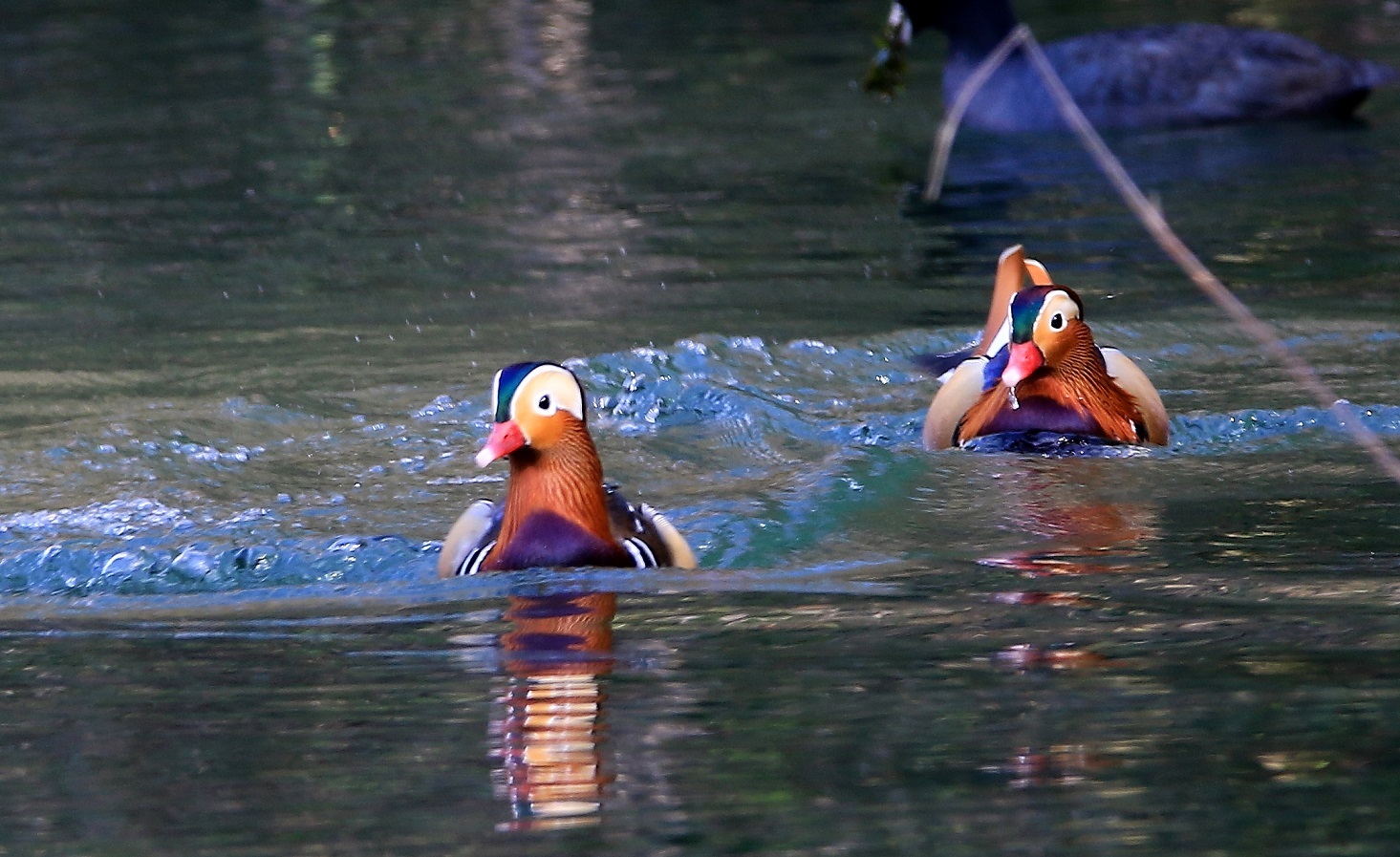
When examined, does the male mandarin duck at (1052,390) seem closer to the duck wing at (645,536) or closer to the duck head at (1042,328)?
the duck head at (1042,328)

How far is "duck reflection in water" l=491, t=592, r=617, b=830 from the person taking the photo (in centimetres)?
417

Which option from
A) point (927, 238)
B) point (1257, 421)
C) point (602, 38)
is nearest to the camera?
point (1257, 421)

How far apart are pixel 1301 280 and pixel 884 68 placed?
4042mm

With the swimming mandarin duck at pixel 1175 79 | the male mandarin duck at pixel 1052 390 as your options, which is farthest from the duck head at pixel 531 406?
the swimming mandarin duck at pixel 1175 79

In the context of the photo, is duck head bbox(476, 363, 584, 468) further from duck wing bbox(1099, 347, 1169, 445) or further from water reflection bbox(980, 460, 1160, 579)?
duck wing bbox(1099, 347, 1169, 445)

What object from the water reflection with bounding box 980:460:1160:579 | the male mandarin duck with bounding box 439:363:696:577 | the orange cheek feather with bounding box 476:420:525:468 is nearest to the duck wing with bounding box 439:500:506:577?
the male mandarin duck with bounding box 439:363:696:577

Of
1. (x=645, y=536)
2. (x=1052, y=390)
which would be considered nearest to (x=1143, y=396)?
(x=1052, y=390)

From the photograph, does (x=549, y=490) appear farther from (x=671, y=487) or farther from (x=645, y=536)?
(x=671, y=487)

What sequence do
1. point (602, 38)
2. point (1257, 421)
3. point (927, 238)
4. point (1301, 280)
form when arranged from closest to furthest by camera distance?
point (1257, 421)
point (1301, 280)
point (927, 238)
point (602, 38)

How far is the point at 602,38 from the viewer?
1947 centimetres

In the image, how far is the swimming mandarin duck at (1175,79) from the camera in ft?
47.9

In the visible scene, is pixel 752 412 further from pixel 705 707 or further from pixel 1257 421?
pixel 705 707

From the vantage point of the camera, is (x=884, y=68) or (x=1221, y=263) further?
(x=884, y=68)

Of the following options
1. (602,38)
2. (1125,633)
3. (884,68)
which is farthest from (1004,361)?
(602,38)
